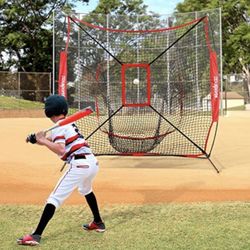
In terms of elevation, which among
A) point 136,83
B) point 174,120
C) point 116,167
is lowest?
point 116,167

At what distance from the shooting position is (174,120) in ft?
31.9

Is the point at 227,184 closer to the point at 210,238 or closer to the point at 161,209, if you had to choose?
the point at 161,209

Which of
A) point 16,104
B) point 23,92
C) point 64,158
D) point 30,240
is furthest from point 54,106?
point 23,92

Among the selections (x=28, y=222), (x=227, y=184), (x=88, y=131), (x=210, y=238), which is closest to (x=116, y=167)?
(x=88, y=131)

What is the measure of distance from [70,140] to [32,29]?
40180 mm

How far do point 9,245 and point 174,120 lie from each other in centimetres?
586

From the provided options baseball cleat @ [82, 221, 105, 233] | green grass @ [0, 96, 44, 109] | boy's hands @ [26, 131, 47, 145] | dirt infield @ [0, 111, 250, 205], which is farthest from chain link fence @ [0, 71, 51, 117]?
boy's hands @ [26, 131, 47, 145]

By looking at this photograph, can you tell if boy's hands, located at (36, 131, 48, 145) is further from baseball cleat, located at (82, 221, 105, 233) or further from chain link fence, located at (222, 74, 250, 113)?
chain link fence, located at (222, 74, 250, 113)

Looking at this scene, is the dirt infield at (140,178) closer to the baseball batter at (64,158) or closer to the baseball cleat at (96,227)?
the baseball cleat at (96,227)

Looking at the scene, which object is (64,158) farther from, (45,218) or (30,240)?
(30,240)

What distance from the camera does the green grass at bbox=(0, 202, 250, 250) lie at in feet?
14.2

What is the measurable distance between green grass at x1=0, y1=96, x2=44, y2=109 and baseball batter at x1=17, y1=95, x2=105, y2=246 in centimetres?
2725

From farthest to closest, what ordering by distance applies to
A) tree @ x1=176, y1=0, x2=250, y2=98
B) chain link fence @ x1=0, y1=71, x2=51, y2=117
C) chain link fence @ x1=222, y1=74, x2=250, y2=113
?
chain link fence @ x1=222, y1=74, x2=250, y2=113 → tree @ x1=176, y1=0, x2=250, y2=98 → chain link fence @ x1=0, y1=71, x2=51, y2=117

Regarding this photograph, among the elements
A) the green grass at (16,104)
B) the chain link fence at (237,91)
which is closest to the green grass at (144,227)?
the green grass at (16,104)
